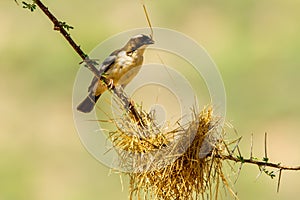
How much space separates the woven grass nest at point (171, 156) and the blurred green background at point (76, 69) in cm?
559

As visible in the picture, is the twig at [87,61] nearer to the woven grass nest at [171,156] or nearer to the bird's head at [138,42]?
the woven grass nest at [171,156]

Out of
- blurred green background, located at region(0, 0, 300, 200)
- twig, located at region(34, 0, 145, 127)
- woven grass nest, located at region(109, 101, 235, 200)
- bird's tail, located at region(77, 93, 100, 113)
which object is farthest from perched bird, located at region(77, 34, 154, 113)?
blurred green background, located at region(0, 0, 300, 200)

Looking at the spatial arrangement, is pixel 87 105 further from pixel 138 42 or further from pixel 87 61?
pixel 87 61

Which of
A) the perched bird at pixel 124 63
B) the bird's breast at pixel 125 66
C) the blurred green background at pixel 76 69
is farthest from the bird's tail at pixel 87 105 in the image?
the blurred green background at pixel 76 69

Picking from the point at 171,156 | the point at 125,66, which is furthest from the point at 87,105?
the point at 171,156

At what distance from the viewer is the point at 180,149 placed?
2879 millimetres

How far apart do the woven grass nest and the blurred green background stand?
5.59 metres

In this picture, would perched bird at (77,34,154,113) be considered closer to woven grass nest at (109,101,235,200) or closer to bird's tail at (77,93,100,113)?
bird's tail at (77,93,100,113)

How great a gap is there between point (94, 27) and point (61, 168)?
3.15 metres

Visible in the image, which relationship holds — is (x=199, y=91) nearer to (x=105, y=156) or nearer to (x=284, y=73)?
(x=284, y=73)

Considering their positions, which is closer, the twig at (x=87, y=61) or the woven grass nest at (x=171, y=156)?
the twig at (x=87, y=61)

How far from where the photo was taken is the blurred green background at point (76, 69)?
947 centimetres

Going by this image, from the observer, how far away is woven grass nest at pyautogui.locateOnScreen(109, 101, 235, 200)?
2.86 metres

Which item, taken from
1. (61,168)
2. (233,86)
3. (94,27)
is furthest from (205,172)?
(94,27)
